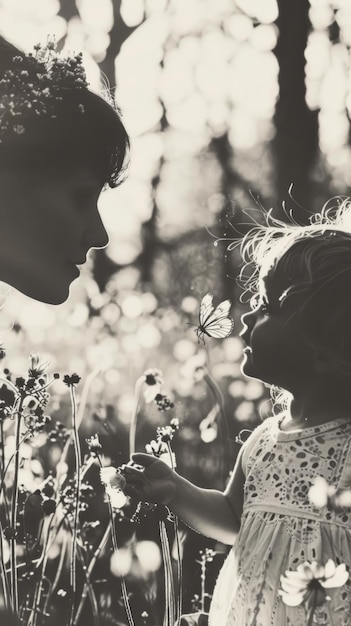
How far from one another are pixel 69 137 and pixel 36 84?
4.5 inches

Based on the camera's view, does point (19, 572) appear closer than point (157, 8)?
Yes

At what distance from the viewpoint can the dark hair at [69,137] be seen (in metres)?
1.40

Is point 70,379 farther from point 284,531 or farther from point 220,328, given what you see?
point 284,531

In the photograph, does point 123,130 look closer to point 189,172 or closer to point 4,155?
point 4,155

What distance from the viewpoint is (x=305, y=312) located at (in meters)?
1.23

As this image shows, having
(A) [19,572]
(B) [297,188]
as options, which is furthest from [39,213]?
(B) [297,188]

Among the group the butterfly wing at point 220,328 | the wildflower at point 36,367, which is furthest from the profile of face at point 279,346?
the wildflower at point 36,367

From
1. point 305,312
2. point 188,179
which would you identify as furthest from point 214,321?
point 188,179

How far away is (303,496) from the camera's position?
123cm

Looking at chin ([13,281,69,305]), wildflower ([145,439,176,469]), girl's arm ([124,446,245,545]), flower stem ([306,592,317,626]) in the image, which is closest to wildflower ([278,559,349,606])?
flower stem ([306,592,317,626])

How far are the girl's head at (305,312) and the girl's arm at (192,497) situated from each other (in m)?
0.23

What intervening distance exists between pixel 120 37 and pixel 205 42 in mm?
253

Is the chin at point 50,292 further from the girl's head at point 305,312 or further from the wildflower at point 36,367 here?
the girl's head at point 305,312

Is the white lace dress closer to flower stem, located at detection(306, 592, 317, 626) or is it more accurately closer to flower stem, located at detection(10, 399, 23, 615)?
flower stem, located at detection(306, 592, 317, 626)
